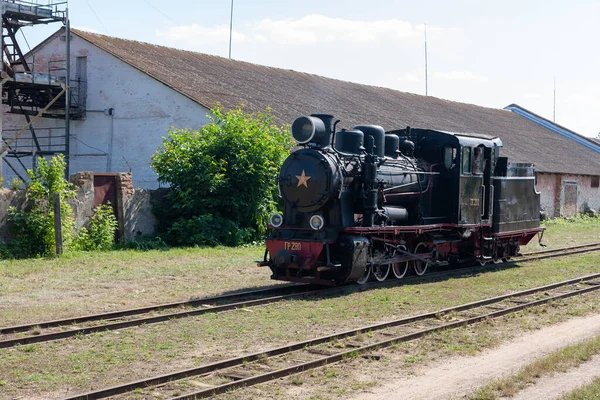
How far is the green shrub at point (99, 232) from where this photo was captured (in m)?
18.0

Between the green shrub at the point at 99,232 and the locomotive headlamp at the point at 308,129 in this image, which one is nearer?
the locomotive headlamp at the point at 308,129

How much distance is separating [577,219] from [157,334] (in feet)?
103

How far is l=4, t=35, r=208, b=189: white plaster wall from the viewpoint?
2416cm

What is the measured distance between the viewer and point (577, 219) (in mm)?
36219

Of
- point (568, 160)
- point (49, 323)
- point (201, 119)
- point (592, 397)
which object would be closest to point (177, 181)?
point (201, 119)

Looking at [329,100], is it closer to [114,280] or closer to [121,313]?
[114,280]

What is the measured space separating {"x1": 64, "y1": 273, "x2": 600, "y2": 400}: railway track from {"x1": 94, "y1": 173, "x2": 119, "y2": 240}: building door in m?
10.9

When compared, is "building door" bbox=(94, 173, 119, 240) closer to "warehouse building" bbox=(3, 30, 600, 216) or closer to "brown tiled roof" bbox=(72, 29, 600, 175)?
"warehouse building" bbox=(3, 30, 600, 216)

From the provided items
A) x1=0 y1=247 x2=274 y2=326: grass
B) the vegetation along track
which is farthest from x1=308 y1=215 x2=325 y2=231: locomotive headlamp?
x1=0 y1=247 x2=274 y2=326: grass

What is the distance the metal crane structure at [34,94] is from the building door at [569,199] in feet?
79.6

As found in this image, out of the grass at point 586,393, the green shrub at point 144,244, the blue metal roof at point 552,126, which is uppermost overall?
the blue metal roof at point 552,126

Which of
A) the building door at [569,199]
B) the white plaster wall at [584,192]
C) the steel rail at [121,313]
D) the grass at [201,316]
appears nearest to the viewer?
the grass at [201,316]

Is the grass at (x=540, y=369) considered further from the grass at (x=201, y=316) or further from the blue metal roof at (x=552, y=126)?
the blue metal roof at (x=552, y=126)

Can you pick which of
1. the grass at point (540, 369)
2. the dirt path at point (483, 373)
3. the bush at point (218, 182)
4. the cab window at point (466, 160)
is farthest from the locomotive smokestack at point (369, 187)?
the bush at point (218, 182)
